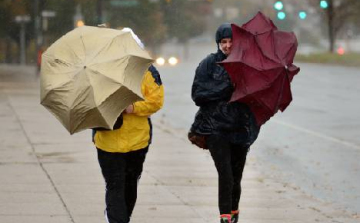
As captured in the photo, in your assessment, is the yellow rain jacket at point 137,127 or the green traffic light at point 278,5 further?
the green traffic light at point 278,5

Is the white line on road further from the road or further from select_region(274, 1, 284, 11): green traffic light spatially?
select_region(274, 1, 284, 11): green traffic light

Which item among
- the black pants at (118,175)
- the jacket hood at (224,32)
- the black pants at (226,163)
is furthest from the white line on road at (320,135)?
the black pants at (118,175)

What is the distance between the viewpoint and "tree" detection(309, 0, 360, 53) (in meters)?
63.0

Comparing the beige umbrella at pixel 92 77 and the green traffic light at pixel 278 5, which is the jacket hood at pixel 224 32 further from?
the green traffic light at pixel 278 5

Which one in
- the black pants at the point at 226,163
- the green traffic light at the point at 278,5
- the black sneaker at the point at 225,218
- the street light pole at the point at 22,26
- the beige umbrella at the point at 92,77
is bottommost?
the street light pole at the point at 22,26

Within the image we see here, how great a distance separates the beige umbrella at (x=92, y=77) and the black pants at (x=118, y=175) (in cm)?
45

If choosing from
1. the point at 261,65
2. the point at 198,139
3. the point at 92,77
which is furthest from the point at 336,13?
the point at 92,77

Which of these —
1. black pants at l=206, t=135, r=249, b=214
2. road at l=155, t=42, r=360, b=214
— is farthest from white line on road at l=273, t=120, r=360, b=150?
black pants at l=206, t=135, r=249, b=214

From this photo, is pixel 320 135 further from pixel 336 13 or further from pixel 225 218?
pixel 336 13

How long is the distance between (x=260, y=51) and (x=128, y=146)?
1414mm

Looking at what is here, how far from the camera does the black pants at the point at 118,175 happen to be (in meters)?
7.68

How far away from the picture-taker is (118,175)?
7715mm

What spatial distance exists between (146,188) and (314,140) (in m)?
6.91

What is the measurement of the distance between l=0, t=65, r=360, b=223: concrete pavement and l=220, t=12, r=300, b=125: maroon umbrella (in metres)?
1.53
